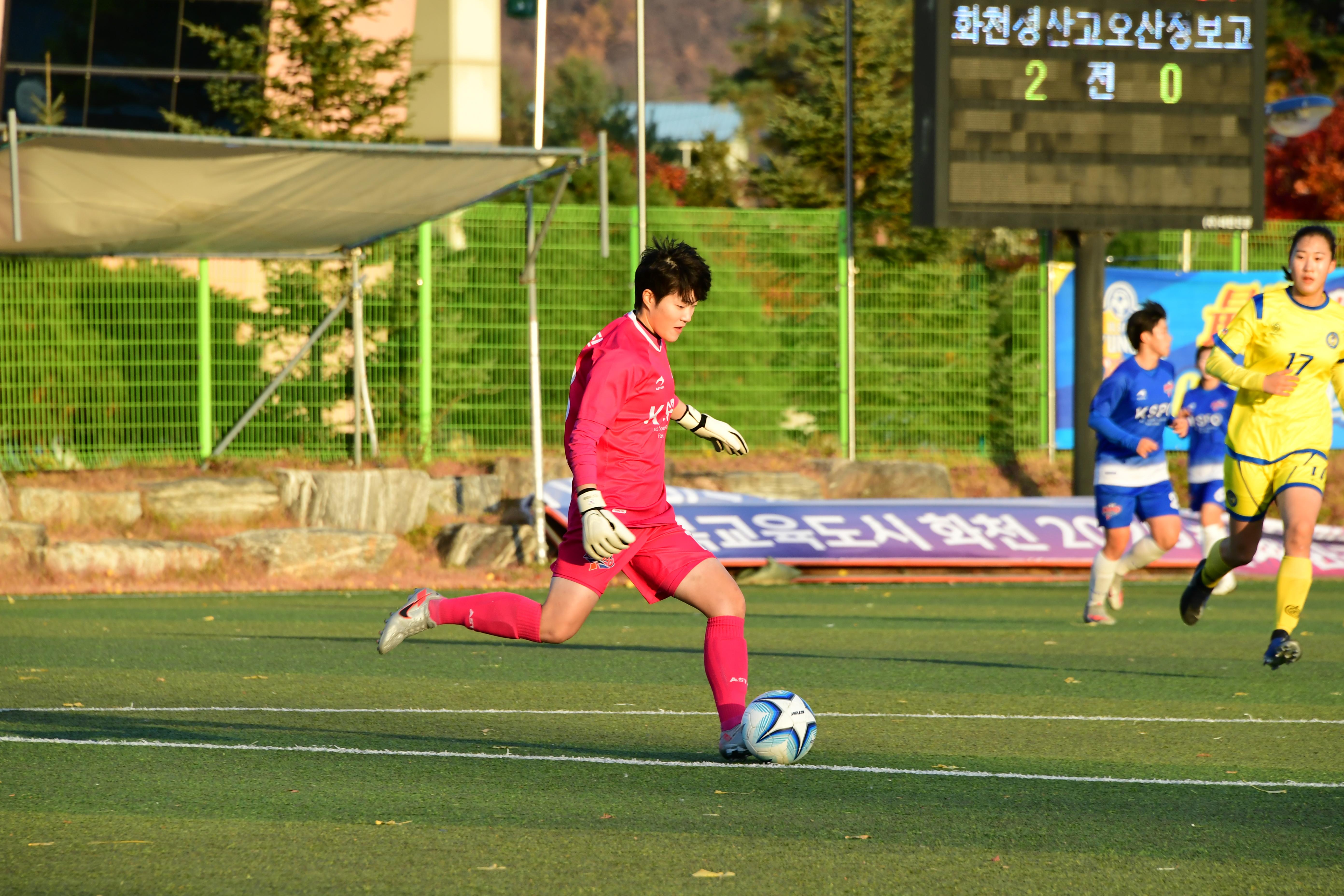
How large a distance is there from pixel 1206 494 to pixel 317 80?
35.1 feet

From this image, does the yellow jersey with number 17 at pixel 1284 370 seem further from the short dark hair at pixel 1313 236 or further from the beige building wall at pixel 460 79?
the beige building wall at pixel 460 79

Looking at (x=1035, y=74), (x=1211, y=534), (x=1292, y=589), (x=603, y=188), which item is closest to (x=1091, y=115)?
(x=1035, y=74)

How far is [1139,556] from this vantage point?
406 inches

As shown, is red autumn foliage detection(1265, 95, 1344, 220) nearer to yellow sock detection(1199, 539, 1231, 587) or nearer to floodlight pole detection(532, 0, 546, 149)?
floodlight pole detection(532, 0, 546, 149)

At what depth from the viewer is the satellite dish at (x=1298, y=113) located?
17062 millimetres

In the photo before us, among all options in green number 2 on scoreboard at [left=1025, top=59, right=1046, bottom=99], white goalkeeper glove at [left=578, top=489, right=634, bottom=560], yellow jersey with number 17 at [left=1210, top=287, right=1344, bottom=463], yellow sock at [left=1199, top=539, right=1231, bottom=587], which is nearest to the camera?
white goalkeeper glove at [left=578, top=489, right=634, bottom=560]

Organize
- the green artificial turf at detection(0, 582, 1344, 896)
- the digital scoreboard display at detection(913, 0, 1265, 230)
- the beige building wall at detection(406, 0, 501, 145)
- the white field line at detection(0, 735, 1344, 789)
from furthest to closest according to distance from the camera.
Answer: the beige building wall at detection(406, 0, 501, 145) < the digital scoreboard display at detection(913, 0, 1265, 230) < the white field line at detection(0, 735, 1344, 789) < the green artificial turf at detection(0, 582, 1344, 896)

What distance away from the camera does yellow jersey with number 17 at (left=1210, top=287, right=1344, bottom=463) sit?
741cm

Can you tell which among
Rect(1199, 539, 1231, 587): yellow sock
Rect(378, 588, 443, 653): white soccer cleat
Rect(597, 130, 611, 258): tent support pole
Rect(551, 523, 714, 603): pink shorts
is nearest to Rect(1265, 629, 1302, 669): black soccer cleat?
Rect(1199, 539, 1231, 587): yellow sock

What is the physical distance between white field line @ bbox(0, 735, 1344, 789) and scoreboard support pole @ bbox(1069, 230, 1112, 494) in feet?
33.2

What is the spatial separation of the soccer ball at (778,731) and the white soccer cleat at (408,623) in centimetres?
120

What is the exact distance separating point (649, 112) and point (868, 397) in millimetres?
63797

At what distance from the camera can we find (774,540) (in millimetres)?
13484

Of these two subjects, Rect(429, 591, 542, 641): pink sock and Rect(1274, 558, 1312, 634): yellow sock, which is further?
Rect(1274, 558, 1312, 634): yellow sock
